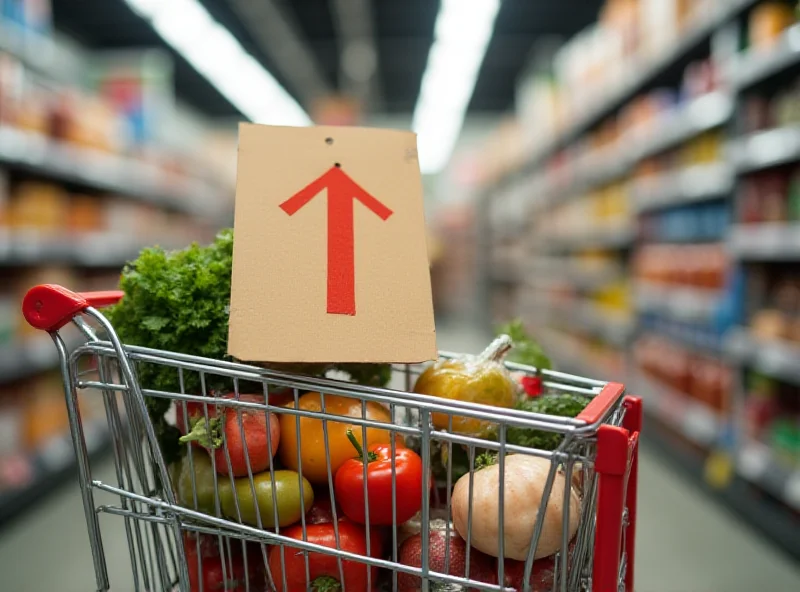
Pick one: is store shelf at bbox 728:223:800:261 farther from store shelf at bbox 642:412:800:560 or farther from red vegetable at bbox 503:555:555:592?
→ red vegetable at bbox 503:555:555:592

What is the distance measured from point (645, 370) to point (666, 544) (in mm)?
1742

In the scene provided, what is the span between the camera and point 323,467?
88cm

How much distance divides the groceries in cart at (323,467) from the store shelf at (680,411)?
2775 millimetres

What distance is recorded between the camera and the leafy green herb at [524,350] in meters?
1.16

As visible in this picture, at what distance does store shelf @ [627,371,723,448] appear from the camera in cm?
340

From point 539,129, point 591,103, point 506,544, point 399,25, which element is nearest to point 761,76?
point 591,103

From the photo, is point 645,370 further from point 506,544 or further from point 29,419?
point 506,544

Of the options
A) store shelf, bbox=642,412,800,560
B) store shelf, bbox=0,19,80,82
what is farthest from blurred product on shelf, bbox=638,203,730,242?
store shelf, bbox=0,19,80,82

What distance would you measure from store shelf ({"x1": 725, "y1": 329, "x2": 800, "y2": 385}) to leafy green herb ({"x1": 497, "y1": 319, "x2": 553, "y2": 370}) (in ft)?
6.13

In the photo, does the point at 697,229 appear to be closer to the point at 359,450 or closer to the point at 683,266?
the point at 683,266

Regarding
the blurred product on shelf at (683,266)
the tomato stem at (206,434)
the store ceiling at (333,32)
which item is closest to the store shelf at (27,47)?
the tomato stem at (206,434)

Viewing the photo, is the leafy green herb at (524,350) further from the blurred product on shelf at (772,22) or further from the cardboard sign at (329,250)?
the blurred product on shelf at (772,22)

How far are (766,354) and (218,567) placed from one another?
263 cm

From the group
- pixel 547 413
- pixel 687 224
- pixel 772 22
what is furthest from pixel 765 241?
pixel 547 413
